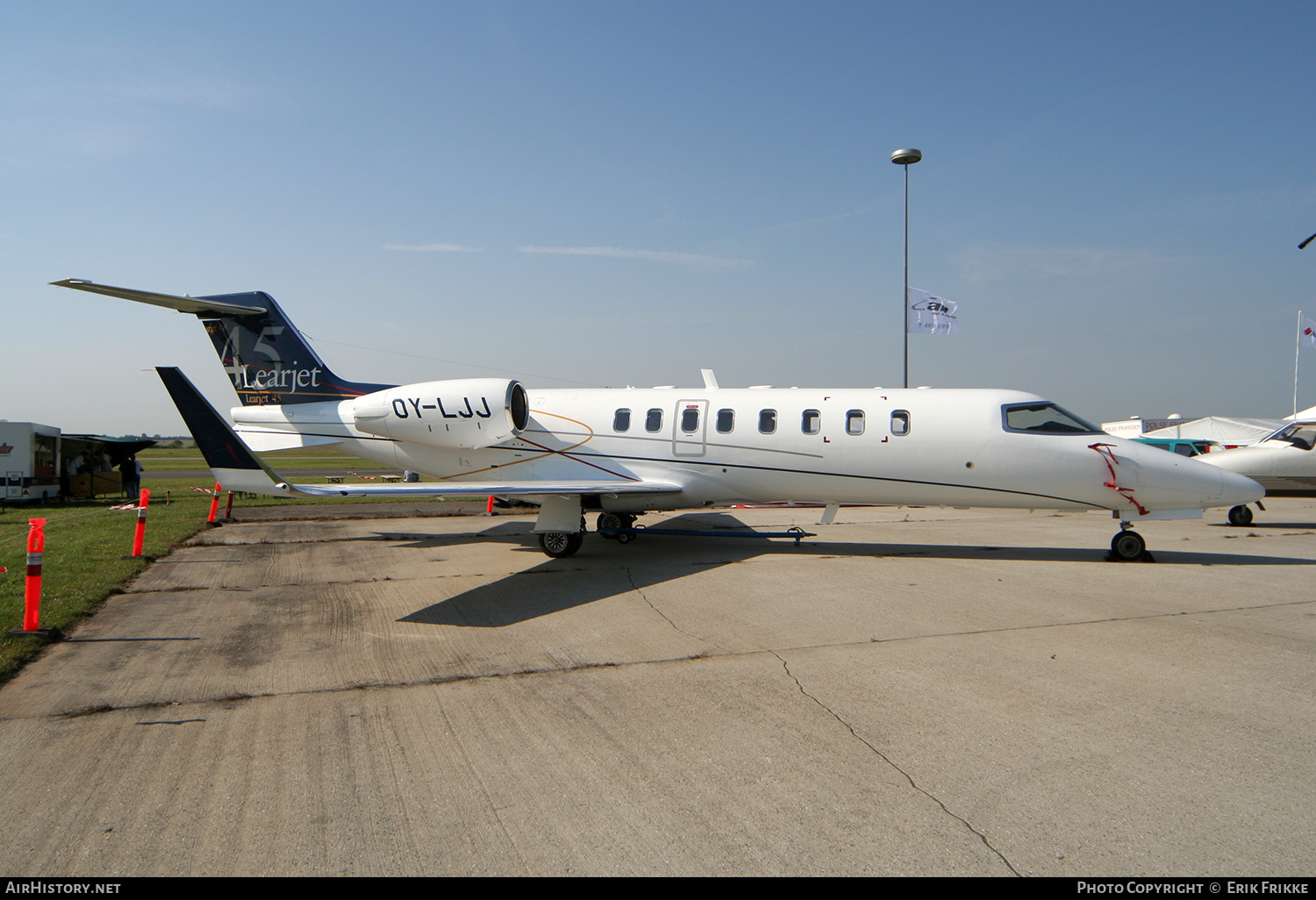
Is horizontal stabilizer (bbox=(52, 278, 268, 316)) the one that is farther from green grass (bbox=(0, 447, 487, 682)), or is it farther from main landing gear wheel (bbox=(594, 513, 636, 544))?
main landing gear wheel (bbox=(594, 513, 636, 544))

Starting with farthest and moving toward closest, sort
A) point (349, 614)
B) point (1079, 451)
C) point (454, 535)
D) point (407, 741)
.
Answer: point (454, 535) < point (1079, 451) < point (349, 614) < point (407, 741)

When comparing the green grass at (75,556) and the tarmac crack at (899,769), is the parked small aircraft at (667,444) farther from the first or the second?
the tarmac crack at (899,769)

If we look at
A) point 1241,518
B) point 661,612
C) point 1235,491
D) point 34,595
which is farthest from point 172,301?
point 1241,518

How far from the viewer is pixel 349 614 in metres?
7.53

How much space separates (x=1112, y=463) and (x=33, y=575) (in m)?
12.6

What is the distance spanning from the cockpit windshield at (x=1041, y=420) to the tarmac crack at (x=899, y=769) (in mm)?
6812

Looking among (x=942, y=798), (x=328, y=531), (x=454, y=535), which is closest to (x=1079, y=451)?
(x=942, y=798)

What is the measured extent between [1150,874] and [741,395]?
9455mm

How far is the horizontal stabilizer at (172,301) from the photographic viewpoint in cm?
1000

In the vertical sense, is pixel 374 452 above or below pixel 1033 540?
above

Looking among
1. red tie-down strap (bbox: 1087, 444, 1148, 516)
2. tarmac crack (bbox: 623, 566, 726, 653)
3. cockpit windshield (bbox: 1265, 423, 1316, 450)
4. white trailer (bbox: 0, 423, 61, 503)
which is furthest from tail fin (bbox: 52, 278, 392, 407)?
cockpit windshield (bbox: 1265, 423, 1316, 450)

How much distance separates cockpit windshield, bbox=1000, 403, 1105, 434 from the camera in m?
10.6

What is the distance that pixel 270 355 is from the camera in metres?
13.4
